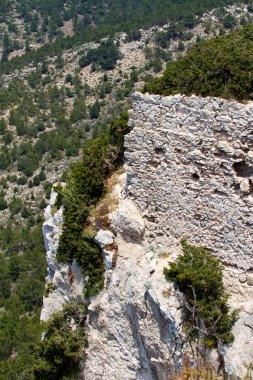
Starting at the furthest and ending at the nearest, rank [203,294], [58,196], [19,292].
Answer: [19,292] → [58,196] → [203,294]

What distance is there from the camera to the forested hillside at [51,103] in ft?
138

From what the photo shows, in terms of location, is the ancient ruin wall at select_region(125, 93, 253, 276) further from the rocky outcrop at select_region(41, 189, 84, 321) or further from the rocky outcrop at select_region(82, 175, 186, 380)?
the rocky outcrop at select_region(41, 189, 84, 321)

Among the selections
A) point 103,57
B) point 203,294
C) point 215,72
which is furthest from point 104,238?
point 103,57

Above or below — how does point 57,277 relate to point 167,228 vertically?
below

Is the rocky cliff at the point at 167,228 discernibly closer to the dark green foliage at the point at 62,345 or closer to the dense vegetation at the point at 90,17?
the dark green foliage at the point at 62,345

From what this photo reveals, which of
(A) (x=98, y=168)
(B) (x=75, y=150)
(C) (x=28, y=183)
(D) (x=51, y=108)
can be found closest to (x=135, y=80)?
(D) (x=51, y=108)

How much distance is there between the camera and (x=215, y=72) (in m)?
14.1

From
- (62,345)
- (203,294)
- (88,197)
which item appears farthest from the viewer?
(88,197)

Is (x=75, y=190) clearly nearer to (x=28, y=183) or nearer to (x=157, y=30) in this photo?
(x=28, y=183)

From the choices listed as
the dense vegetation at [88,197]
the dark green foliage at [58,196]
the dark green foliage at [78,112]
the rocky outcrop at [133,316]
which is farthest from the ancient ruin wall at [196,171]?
the dark green foliage at [78,112]

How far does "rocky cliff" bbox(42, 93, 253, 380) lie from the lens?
42.9ft

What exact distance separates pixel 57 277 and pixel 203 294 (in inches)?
206

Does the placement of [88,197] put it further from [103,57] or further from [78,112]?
[103,57]

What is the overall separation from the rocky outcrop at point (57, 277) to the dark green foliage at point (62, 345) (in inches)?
18.8
